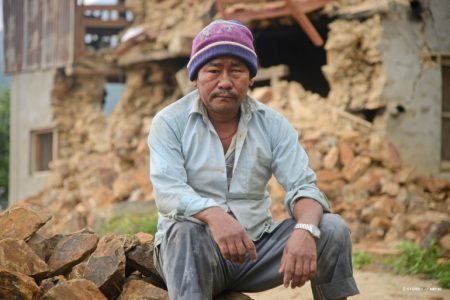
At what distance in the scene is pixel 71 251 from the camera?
358 centimetres

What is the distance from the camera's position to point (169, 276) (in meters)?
2.78

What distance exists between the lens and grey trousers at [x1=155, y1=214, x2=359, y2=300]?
273 centimetres

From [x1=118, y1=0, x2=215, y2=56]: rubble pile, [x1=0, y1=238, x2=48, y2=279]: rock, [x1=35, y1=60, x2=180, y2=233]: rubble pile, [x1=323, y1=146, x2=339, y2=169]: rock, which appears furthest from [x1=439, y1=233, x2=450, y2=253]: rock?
[x1=118, y1=0, x2=215, y2=56]: rubble pile

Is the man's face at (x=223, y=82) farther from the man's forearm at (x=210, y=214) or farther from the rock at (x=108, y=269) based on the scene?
the rock at (x=108, y=269)

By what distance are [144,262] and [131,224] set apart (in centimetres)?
478

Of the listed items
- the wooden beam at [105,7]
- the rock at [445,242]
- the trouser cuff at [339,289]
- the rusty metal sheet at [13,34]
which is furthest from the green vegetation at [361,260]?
the rusty metal sheet at [13,34]

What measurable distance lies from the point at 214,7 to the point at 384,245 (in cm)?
526

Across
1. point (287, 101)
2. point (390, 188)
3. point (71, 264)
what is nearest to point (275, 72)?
point (287, 101)

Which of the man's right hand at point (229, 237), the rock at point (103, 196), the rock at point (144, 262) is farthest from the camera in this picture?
the rock at point (103, 196)

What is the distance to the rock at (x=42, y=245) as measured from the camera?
11.7 feet

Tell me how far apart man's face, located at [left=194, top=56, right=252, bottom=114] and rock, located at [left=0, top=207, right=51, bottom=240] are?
4.16ft

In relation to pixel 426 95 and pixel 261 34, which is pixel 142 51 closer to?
pixel 261 34

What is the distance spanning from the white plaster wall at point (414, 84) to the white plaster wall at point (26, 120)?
7646 mm

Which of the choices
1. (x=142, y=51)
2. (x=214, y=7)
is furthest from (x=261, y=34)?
(x=142, y=51)
